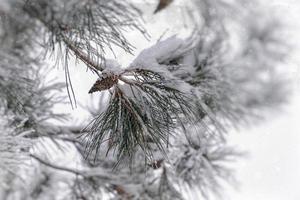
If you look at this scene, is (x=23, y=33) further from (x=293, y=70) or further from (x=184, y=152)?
(x=293, y=70)

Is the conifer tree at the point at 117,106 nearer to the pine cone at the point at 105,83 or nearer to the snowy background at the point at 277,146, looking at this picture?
the pine cone at the point at 105,83

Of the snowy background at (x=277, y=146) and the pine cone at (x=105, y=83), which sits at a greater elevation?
the snowy background at (x=277, y=146)

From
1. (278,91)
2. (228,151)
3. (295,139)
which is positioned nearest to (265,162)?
(295,139)

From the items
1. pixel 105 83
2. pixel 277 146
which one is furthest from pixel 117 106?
pixel 277 146

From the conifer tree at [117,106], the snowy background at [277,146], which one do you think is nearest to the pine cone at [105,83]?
the conifer tree at [117,106]

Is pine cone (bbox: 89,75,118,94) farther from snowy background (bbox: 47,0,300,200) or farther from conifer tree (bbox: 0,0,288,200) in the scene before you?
snowy background (bbox: 47,0,300,200)

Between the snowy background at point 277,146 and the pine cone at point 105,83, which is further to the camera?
the snowy background at point 277,146

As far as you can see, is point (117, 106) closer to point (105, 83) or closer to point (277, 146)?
point (105, 83)

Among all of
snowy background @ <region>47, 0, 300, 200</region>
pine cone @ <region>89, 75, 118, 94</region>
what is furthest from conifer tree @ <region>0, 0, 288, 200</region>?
snowy background @ <region>47, 0, 300, 200</region>
